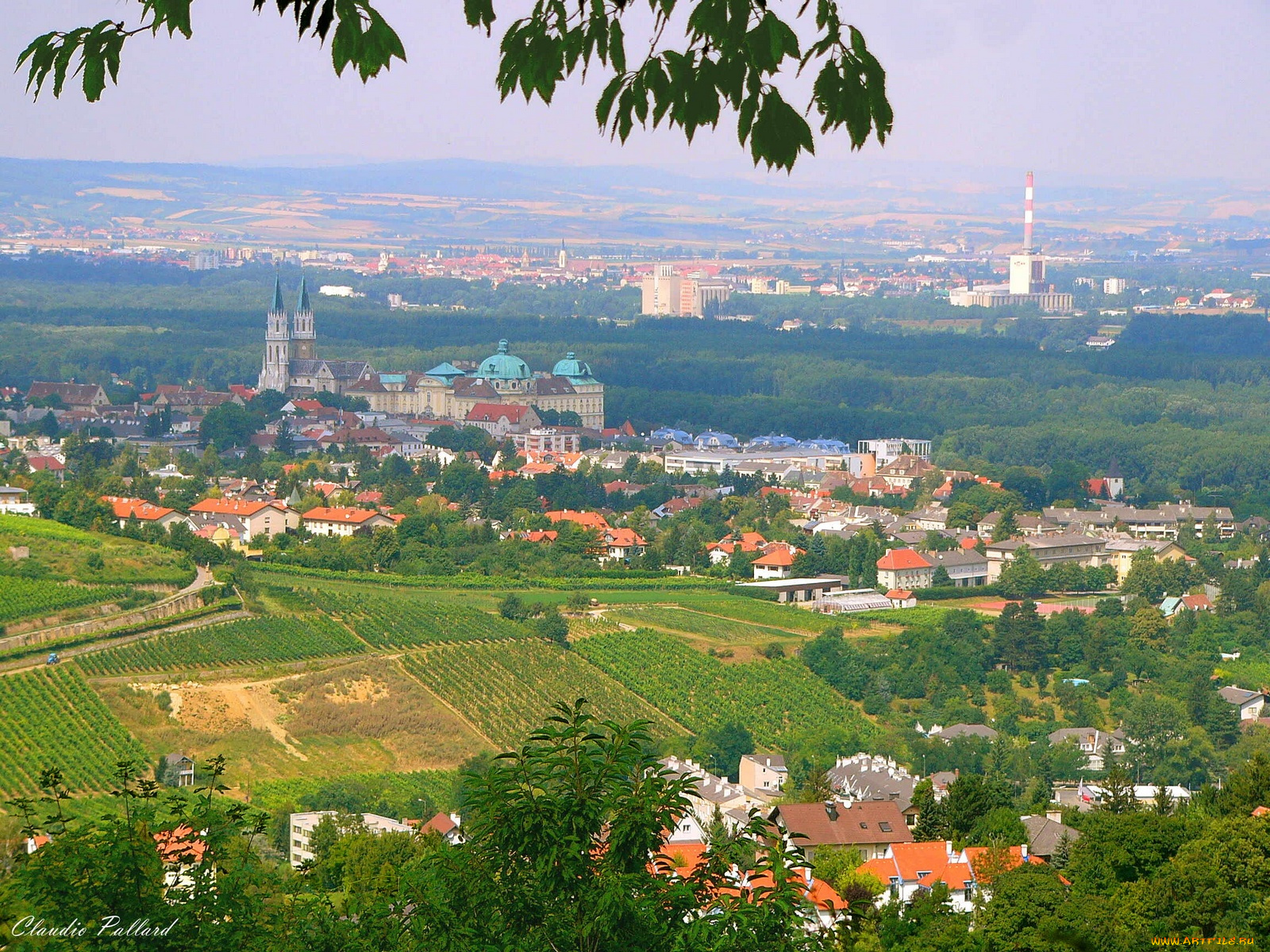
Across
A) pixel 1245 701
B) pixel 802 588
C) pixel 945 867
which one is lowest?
pixel 802 588

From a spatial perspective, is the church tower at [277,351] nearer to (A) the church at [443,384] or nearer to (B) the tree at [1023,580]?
(A) the church at [443,384]

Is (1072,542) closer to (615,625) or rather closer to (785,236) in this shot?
(615,625)

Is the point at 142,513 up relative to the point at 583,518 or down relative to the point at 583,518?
up

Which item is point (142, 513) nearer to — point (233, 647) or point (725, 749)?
point (233, 647)

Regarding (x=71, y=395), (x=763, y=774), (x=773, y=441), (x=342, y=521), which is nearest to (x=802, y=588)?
(x=342, y=521)

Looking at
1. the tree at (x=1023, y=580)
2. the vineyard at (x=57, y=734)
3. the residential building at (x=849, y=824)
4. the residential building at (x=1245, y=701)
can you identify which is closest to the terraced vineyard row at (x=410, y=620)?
the vineyard at (x=57, y=734)

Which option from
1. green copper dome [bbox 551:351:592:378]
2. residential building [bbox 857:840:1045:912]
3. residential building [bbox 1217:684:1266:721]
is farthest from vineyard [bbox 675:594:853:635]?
green copper dome [bbox 551:351:592:378]

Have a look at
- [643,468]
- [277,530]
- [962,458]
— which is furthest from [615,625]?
[962,458]

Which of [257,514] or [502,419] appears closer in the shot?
[257,514]
